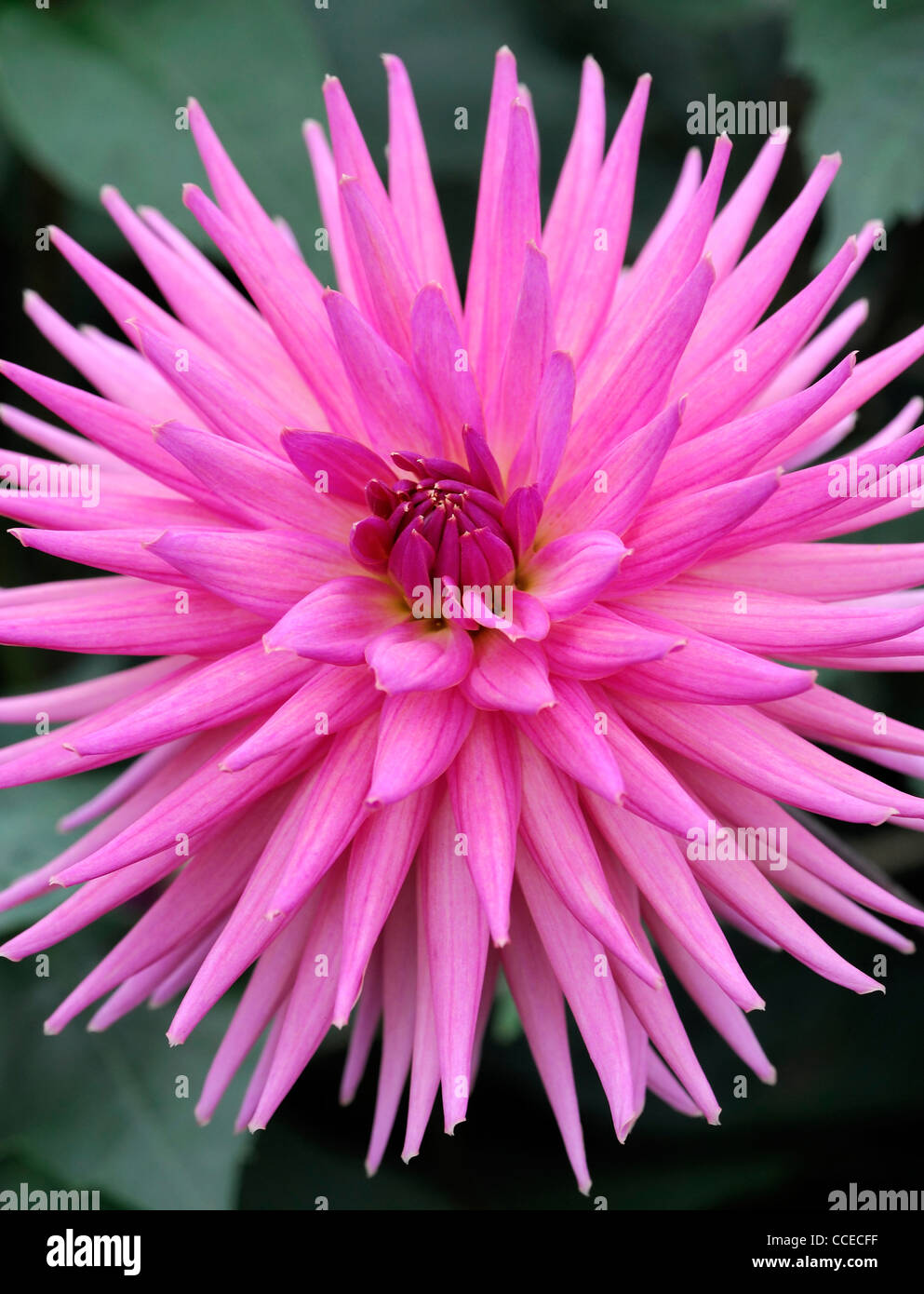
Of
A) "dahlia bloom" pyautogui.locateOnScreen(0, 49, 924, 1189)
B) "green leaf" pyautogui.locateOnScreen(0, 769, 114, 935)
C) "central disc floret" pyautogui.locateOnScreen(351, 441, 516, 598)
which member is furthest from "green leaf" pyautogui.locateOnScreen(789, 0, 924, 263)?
"green leaf" pyautogui.locateOnScreen(0, 769, 114, 935)

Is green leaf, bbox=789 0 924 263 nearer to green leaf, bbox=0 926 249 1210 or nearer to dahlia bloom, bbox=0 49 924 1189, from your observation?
dahlia bloom, bbox=0 49 924 1189

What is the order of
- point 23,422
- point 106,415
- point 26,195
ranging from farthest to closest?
point 26,195
point 23,422
point 106,415

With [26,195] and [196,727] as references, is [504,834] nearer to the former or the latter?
[196,727]

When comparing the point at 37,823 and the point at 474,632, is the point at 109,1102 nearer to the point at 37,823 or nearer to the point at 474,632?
the point at 37,823

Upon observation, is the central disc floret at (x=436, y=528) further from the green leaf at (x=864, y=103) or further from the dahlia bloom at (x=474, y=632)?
the green leaf at (x=864, y=103)

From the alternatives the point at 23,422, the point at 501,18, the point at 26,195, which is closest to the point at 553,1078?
the point at 23,422

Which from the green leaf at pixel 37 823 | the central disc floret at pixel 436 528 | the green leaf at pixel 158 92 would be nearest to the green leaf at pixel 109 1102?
the green leaf at pixel 37 823
